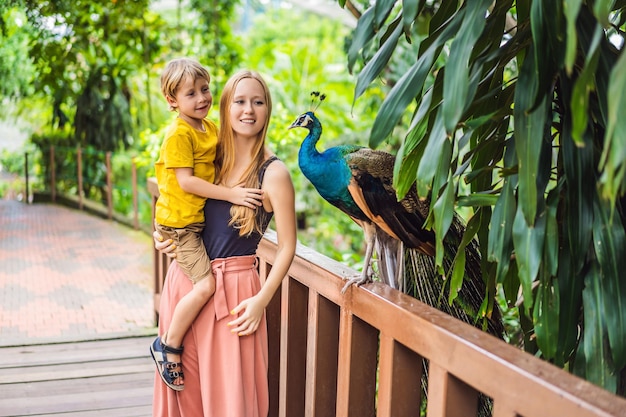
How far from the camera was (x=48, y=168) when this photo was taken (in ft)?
36.5

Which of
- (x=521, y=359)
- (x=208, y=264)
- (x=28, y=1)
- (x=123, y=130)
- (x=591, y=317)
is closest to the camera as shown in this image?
(x=521, y=359)

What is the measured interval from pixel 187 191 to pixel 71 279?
15.0ft

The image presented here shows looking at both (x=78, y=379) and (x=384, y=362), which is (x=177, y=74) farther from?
(x=78, y=379)

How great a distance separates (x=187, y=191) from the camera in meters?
1.80

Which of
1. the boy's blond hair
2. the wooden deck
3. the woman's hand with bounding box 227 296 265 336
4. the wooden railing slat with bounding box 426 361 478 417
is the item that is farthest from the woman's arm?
the wooden deck

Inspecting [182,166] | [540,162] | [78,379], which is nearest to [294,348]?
[182,166]

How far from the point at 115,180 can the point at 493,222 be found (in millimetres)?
10806

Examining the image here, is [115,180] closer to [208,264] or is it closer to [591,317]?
[208,264]

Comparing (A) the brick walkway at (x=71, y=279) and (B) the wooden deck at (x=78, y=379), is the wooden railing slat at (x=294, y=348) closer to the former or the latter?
(B) the wooden deck at (x=78, y=379)

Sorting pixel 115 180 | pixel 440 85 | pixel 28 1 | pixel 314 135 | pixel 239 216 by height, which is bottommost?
pixel 115 180

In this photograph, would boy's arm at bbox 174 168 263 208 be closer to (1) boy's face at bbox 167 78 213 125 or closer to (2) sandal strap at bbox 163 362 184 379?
(1) boy's face at bbox 167 78 213 125

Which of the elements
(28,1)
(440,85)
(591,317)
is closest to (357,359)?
(591,317)

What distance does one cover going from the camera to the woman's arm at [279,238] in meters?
1.82

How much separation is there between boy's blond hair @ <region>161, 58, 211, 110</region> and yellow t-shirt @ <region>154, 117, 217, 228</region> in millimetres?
81
